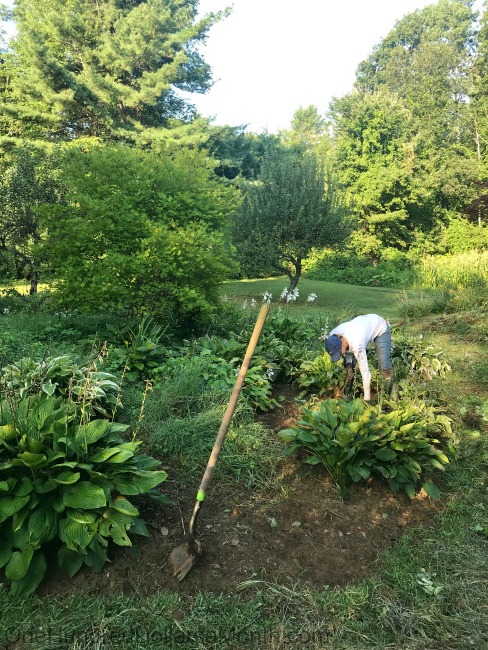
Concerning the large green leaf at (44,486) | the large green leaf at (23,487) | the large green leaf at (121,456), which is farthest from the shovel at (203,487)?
the large green leaf at (23,487)

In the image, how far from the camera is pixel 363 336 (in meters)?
4.60

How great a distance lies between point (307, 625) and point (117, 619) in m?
0.96

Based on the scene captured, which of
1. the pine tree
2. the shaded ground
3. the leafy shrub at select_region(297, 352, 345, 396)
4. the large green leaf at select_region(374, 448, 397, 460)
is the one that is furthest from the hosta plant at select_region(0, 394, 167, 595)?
the pine tree

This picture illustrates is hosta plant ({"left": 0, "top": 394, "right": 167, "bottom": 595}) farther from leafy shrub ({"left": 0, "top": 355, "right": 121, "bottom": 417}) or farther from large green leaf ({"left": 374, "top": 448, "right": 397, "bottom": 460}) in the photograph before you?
large green leaf ({"left": 374, "top": 448, "right": 397, "bottom": 460})

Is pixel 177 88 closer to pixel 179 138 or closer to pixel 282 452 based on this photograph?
pixel 179 138

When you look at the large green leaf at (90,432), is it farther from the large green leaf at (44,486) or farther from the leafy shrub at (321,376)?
the leafy shrub at (321,376)

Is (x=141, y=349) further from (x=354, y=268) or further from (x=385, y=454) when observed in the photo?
(x=354, y=268)

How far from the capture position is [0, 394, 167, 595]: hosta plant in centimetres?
245

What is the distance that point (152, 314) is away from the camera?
21.7 feet

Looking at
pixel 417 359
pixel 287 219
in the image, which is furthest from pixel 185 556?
pixel 287 219

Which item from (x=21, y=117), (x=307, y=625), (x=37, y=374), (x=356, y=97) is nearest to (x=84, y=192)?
(x=37, y=374)

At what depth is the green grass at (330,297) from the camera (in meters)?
12.3

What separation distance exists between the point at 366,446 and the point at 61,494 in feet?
7.21

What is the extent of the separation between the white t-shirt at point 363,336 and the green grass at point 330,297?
242 inches
